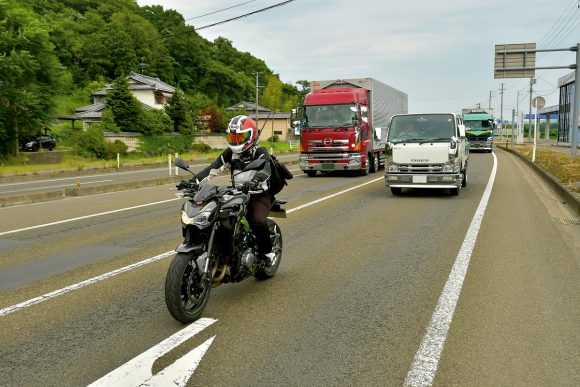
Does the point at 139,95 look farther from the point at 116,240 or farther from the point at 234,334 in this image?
the point at 234,334

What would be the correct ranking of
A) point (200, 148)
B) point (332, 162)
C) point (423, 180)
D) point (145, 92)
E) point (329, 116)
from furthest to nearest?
point (145, 92) → point (200, 148) → point (332, 162) → point (329, 116) → point (423, 180)

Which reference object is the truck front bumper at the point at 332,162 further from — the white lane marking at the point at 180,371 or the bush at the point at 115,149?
the bush at the point at 115,149

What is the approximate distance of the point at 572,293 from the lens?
4816mm

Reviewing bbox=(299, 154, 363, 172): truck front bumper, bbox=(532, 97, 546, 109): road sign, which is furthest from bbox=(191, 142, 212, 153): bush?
bbox=(532, 97, 546, 109): road sign

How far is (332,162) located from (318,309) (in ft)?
47.1

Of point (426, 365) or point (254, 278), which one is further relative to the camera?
point (254, 278)

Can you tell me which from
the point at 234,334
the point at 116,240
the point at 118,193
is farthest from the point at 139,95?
the point at 234,334

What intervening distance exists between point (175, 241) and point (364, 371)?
4.68m

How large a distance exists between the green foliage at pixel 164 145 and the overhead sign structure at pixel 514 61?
82.6 ft

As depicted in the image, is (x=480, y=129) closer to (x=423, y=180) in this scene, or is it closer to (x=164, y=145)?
(x=164, y=145)

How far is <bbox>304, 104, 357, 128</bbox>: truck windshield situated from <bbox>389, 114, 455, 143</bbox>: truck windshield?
17.2 feet

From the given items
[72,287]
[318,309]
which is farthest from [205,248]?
[72,287]

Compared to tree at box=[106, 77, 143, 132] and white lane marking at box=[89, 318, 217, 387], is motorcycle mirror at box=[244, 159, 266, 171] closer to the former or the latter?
white lane marking at box=[89, 318, 217, 387]

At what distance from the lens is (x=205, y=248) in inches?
164
